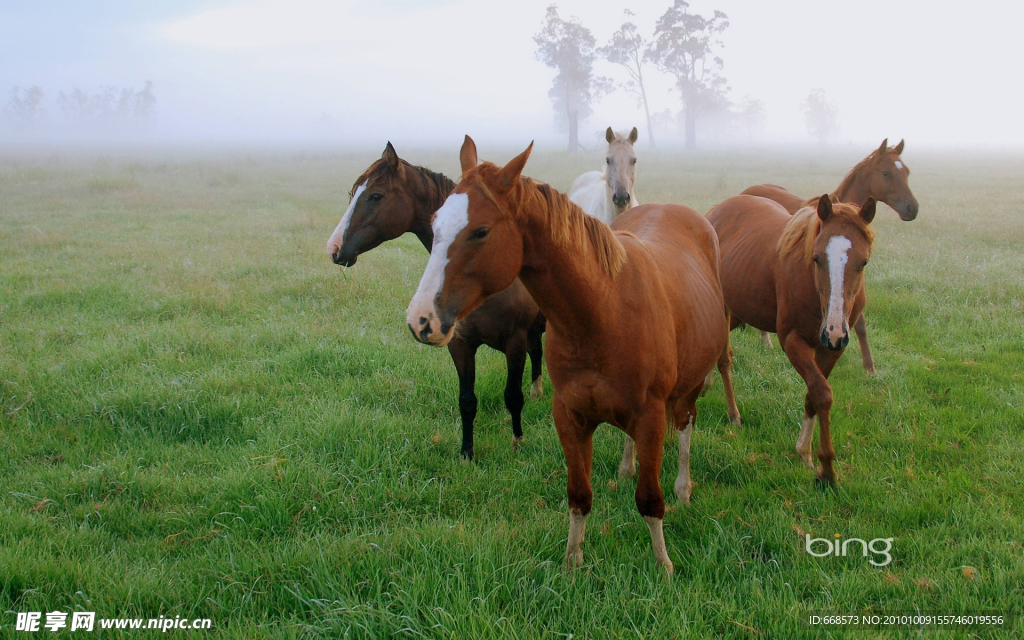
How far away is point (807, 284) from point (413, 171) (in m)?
2.79

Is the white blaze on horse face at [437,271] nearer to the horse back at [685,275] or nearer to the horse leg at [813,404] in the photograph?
the horse back at [685,275]

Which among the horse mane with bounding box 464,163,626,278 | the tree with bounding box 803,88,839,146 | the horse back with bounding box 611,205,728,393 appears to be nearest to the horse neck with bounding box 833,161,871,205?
the horse back with bounding box 611,205,728,393

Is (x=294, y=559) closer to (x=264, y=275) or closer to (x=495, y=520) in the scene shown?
(x=495, y=520)

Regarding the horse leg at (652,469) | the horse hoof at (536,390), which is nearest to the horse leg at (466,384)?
the horse hoof at (536,390)

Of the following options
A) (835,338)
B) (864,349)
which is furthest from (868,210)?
(864,349)

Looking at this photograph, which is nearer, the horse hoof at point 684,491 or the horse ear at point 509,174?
the horse ear at point 509,174

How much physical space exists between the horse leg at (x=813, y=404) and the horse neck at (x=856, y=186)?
3.36 meters

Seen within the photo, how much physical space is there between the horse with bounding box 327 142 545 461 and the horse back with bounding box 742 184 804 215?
3644 mm

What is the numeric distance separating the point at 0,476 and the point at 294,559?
7.34 ft

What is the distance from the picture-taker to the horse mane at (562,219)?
2.19 metres

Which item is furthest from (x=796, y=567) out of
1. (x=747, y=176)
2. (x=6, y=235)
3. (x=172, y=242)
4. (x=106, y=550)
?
(x=747, y=176)

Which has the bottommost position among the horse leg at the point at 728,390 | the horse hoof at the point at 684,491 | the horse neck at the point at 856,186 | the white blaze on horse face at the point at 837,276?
the horse hoof at the point at 684,491

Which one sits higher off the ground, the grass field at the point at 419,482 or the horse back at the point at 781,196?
the horse back at the point at 781,196

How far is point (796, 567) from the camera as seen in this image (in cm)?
271
